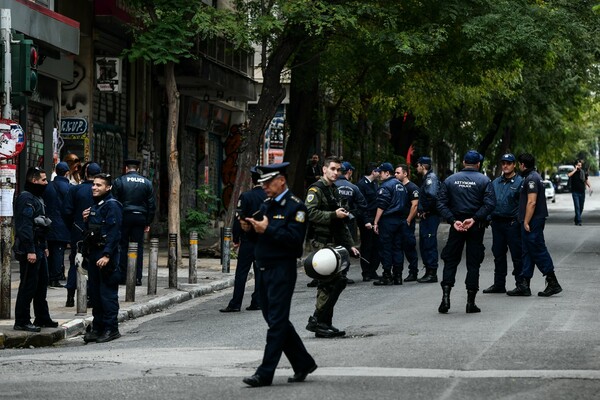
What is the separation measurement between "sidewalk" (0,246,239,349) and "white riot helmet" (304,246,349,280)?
3059mm

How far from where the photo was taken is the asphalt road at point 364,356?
957cm

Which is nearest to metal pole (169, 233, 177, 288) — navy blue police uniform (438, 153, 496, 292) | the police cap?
navy blue police uniform (438, 153, 496, 292)

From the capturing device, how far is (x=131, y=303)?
1700 centimetres

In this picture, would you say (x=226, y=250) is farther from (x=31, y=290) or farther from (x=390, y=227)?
(x=31, y=290)

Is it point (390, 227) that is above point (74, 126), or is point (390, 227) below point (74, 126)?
below

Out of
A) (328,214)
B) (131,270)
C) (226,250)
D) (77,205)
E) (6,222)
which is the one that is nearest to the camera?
(328,214)

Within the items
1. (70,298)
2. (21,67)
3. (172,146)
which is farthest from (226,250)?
(21,67)

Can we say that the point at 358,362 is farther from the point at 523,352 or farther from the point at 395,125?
the point at 395,125

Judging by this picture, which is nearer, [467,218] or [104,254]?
[104,254]

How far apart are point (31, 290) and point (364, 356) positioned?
13.9 feet

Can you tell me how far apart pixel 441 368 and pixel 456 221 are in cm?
493

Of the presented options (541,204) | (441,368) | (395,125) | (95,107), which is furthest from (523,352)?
(395,125)

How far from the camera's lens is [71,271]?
55.6 ft

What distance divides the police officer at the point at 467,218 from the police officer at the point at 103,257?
3.86 m
